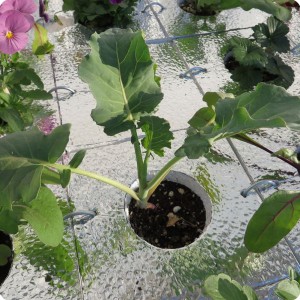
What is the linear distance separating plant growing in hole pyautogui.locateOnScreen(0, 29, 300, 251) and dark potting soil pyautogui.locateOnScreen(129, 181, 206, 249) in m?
0.04

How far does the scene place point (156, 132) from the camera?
1.00m

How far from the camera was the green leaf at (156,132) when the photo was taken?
0.97m

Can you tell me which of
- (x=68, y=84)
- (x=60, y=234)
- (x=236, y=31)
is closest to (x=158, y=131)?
(x=60, y=234)

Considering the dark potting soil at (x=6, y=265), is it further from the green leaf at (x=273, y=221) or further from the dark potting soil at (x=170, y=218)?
the green leaf at (x=273, y=221)

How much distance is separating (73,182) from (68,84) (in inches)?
16.9

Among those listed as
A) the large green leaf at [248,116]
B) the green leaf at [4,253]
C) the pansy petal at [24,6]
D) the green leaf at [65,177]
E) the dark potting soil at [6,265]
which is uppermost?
the pansy petal at [24,6]

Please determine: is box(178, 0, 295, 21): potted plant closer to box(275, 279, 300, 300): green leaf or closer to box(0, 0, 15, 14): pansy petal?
box(0, 0, 15, 14): pansy petal

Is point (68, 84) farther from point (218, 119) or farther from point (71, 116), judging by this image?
point (218, 119)

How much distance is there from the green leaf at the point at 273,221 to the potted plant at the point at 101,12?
1039 mm

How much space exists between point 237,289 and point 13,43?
2.84ft

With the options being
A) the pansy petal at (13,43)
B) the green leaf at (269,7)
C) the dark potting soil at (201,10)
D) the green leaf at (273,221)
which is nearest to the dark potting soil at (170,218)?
the green leaf at (273,221)

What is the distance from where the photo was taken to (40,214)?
0.94 metres

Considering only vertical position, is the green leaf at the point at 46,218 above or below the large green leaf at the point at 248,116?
below

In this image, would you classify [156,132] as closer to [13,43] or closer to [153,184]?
[153,184]
